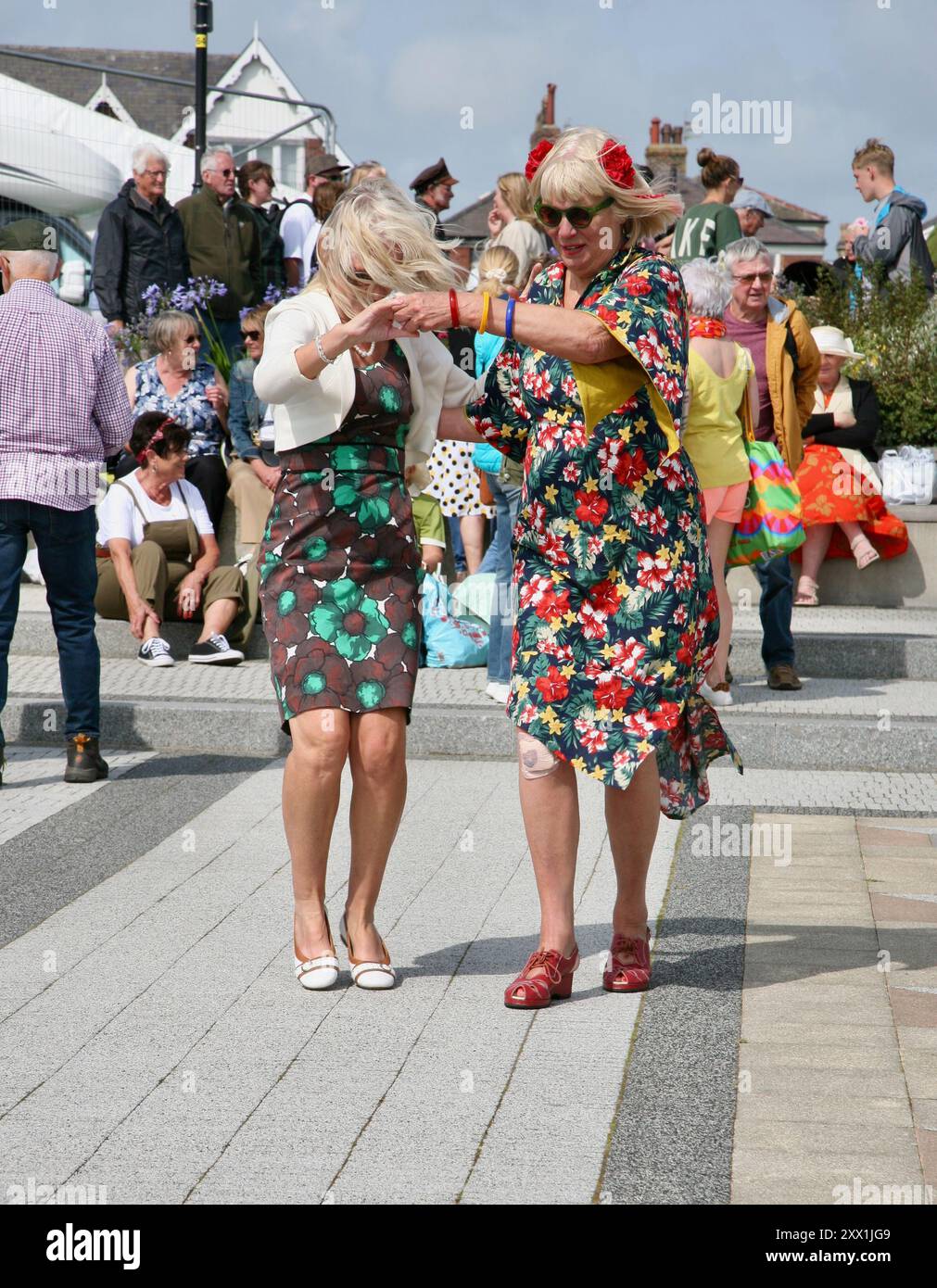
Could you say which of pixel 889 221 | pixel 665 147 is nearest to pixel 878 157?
pixel 889 221

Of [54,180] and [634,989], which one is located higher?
[54,180]

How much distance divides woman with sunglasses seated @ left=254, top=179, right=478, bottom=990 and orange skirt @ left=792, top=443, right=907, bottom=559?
6369 millimetres

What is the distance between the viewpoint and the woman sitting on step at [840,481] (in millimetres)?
10562

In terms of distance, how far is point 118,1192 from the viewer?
323 centimetres

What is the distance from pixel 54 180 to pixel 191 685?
1191cm

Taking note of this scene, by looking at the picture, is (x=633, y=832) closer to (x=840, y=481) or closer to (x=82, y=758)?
(x=82, y=758)

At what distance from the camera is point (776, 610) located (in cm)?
870

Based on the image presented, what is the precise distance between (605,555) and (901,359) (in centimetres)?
811

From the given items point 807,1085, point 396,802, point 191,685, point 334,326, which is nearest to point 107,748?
point 191,685

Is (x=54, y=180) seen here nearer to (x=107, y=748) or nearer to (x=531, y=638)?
(x=107, y=748)

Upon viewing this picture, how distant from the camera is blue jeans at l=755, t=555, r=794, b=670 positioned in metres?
8.63

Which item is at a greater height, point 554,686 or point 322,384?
point 322,384

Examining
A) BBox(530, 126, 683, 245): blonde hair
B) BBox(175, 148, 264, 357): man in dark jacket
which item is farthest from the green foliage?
BBox(530, 126, 683, 245): blonde hair

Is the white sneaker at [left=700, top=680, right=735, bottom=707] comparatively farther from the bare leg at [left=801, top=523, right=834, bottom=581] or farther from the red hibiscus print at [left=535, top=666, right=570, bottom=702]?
the red hibiscus print at [left=535, top=666, right=570, bottom=702]
